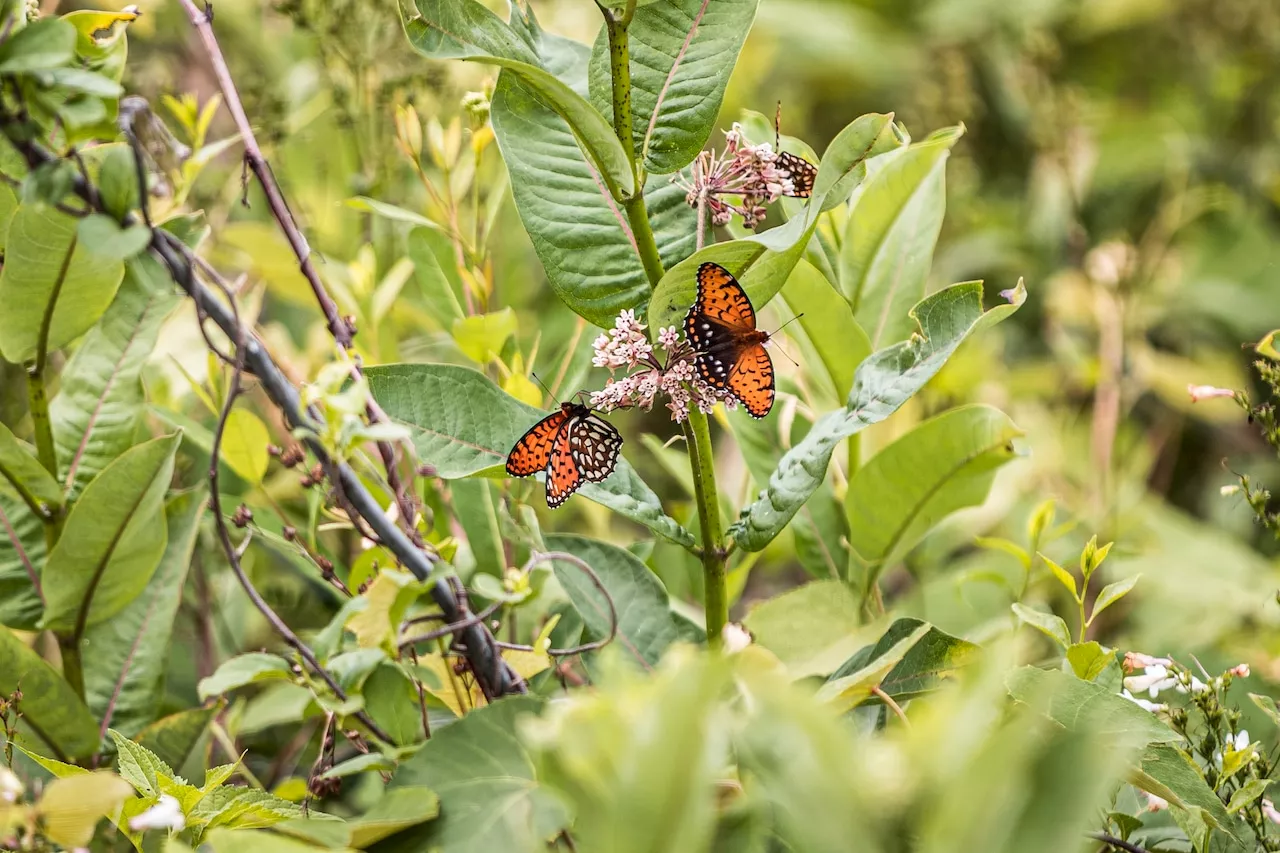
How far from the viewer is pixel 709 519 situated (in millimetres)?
613

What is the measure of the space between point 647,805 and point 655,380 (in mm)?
262

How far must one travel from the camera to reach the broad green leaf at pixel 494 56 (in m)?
0.52

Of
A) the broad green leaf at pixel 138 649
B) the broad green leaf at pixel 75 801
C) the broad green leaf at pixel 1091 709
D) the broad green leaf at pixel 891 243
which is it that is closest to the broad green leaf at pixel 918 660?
the broad green leaf at pixel 1091 709

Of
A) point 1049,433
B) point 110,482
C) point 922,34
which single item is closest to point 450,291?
Result: point 110,482

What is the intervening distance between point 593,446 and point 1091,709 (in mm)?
309

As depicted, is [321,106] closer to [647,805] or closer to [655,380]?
[655,380]

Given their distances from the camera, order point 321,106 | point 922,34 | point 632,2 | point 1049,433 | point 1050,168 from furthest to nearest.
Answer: point 922,34, point 1050,168, point 1049,433, point 321,106, point 632,2

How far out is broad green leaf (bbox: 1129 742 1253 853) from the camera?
1.90ft

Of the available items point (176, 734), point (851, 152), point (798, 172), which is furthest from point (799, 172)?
point (176, 734)

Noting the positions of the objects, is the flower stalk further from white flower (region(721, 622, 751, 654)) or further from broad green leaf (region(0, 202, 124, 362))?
broad green leaf (region(0, 202, 124, 362))

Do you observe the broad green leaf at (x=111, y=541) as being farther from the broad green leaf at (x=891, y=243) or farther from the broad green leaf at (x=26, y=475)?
the broad green leaf at (x=891, y=243)

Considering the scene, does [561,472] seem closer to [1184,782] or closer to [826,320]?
[826,320]

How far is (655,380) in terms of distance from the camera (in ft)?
1.86

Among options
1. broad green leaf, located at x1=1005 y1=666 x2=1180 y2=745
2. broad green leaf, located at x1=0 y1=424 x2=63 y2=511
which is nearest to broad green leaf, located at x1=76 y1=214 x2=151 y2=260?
broad green leaf, located at x1=0 y1=424 x2=63 y2=511
